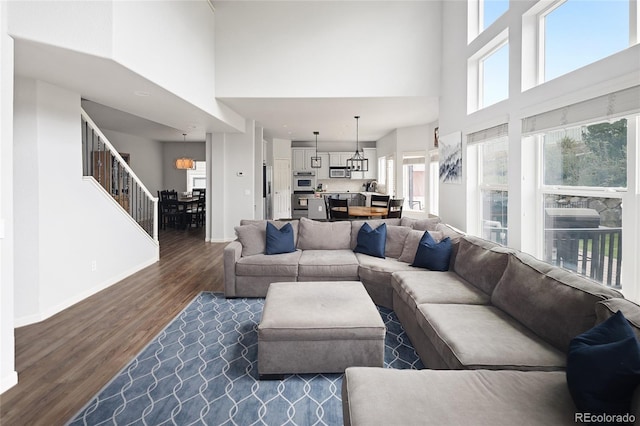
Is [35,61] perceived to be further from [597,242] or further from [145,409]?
[597,242]

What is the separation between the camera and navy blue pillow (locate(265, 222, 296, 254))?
4.50 metres

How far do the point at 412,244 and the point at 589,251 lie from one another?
171 cm

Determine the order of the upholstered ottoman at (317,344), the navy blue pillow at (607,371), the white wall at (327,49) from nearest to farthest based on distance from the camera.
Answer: the navy blue pillow at (607,371)
the upholstered ottoman at (317,344)
the white wall at (327,49)

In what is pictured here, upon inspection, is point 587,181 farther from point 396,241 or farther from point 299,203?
point 299,203

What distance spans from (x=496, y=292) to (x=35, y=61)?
13.6 feet

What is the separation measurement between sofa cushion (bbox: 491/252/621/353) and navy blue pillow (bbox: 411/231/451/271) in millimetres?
983

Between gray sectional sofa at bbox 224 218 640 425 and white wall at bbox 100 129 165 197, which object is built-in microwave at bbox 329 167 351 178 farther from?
gray sectional sofa at bbox 224 218 640 425

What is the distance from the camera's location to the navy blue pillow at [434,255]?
371cm

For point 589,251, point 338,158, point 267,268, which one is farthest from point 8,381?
point 338,158

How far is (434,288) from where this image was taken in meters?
3.07

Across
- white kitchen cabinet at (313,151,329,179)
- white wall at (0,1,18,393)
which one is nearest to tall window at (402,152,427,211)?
white kitchen cabinet at (313,151,329,179)

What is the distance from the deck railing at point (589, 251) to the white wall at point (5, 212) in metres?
4.11

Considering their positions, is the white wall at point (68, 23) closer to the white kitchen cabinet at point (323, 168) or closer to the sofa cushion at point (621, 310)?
the sofa cushion at point (621, 310)

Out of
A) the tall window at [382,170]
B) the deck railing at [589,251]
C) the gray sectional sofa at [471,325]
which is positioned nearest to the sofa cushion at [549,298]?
the gray sectional sofa at [471,325]
